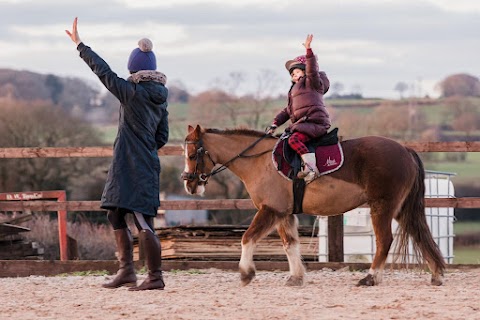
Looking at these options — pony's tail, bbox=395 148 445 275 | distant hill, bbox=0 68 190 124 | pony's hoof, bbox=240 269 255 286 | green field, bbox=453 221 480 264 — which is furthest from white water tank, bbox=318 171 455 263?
distant hill, bbox=0 68 190 124

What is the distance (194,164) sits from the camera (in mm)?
10125

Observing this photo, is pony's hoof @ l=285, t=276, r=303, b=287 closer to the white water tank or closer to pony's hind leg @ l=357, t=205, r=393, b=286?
pony's hind leg @ l=357, t=205, r=393, b=286

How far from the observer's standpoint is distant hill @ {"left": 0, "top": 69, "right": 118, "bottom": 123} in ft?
172

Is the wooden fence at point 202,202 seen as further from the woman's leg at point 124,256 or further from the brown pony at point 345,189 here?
the woman's leg at point 124,256

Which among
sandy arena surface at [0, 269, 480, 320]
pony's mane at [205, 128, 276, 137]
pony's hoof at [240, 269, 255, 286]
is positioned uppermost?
pony's mane at [205, 128, 276, 137]

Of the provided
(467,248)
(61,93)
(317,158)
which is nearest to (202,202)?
(317,158)

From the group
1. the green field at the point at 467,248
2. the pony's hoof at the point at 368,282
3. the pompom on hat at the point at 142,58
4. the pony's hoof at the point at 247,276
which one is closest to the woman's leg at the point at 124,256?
the pony's hoof at the point at 247,276

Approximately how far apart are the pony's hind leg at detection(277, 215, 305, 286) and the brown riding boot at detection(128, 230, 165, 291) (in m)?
1.33

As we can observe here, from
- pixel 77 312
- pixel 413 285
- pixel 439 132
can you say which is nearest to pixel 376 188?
pixel 413 285

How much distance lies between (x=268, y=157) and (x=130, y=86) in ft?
5.35

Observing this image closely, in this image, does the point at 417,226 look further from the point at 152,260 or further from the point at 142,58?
the point at 142,58

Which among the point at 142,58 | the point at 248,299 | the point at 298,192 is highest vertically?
the point at 142,58

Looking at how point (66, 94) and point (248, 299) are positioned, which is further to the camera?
point (66, 94)

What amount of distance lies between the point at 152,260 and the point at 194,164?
1.11 metres
